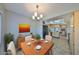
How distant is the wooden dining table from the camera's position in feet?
6.40

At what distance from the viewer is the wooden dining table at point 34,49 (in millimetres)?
1950

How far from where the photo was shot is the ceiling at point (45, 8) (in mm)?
1950

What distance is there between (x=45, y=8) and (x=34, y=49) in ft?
2.07

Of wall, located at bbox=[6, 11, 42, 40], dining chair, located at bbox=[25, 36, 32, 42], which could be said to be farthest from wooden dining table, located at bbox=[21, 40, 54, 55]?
wall, located at bbox=[6, 11, 42, 40]

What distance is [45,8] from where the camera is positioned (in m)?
1.98

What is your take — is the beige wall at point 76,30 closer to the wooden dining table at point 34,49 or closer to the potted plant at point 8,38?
the wooden dining table at point 34,49

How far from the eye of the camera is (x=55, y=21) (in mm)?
2029

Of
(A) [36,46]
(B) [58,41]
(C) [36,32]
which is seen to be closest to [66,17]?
(B) [58,41]

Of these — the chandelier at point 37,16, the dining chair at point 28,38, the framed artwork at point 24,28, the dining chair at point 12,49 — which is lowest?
the dining chair at point 12,49

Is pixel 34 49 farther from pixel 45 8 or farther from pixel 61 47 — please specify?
pixel 45 8

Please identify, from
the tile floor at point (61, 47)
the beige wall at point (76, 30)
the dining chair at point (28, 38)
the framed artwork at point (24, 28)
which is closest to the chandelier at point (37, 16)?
the framed artwork at point (24, 28)

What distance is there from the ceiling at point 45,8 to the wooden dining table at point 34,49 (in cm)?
40

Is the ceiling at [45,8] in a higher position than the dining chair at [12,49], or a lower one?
higher
